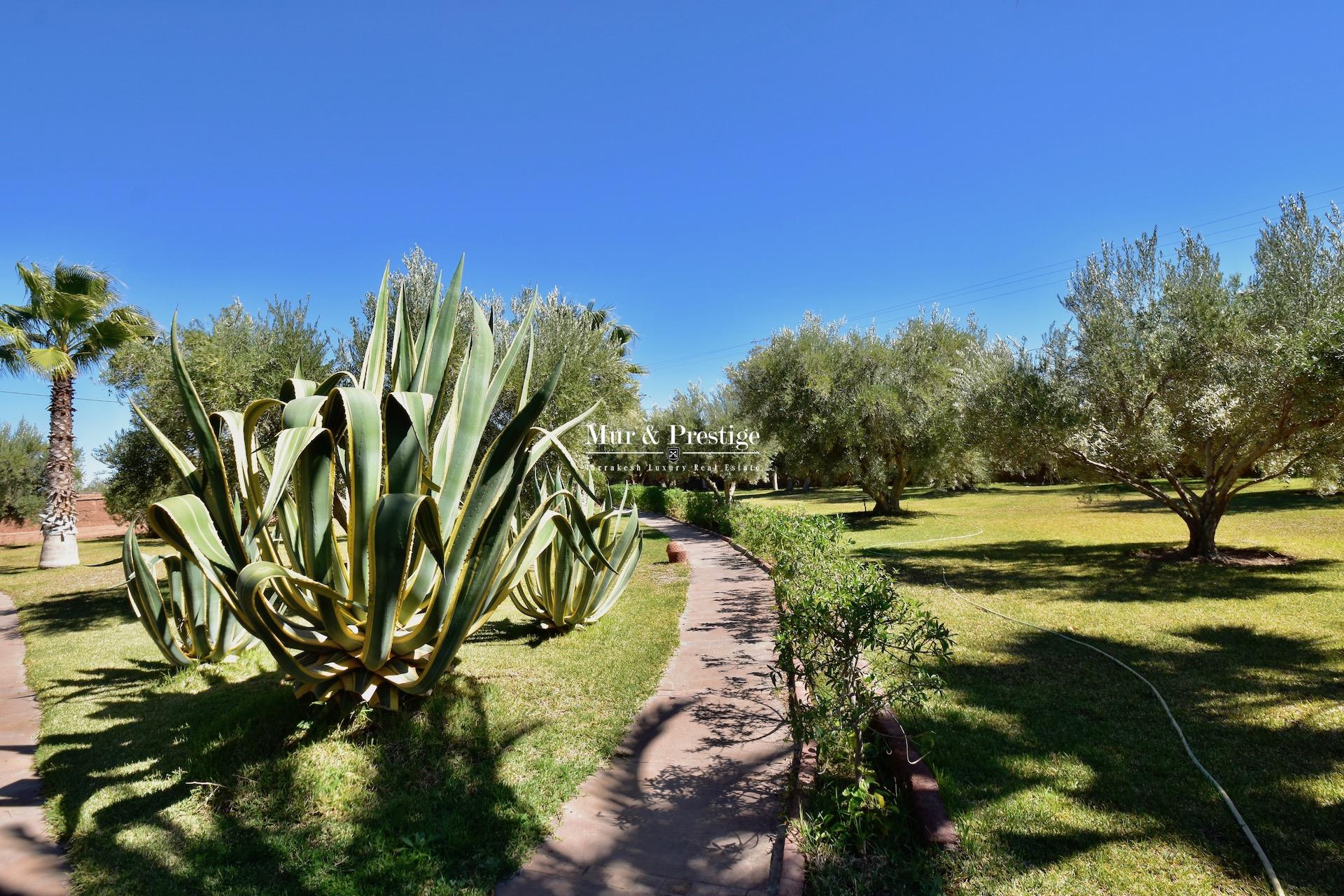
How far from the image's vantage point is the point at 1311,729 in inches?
171

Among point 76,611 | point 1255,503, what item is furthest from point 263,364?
point 1255,503

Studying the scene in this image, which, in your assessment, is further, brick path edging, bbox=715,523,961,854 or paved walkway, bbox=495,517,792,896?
brick path edging, bbox=715,523,961,854

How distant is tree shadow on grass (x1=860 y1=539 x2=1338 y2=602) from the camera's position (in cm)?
891

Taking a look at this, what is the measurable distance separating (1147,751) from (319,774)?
5.02 m

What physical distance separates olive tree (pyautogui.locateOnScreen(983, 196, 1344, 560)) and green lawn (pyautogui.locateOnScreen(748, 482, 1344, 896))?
6.01 ft

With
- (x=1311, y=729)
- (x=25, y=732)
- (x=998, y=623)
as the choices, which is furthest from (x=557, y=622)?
(x=1311, y=729)

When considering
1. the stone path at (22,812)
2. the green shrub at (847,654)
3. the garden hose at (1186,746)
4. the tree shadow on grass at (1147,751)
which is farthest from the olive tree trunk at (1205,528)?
the stone path at (22,812)

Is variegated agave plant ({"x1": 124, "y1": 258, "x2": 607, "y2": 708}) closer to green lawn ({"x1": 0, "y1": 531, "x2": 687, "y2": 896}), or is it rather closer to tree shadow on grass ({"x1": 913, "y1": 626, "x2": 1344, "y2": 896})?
green lawn ({"x1": 0, "y1": 531, "x2": 687, "y2": 896})

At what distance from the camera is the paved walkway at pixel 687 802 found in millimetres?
2844

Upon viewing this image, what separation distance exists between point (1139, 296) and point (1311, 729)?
8325 mm

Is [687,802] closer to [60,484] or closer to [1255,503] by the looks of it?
[60,484]

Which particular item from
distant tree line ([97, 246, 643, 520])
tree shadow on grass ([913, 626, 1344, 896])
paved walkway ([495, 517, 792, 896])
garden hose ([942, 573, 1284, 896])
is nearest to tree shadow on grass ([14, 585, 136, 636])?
distant tree line ([97, 246, 643, 520])

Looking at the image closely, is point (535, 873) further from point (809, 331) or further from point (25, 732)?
point (809, 331)

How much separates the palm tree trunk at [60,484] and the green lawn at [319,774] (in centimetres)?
1252
